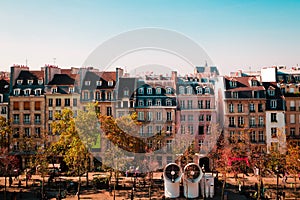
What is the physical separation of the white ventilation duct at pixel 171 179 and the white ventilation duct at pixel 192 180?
0.63m

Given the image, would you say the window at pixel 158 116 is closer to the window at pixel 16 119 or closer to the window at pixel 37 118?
the window at pixel 37 118

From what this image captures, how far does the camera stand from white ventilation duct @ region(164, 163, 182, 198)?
105 feet

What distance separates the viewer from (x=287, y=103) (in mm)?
45781

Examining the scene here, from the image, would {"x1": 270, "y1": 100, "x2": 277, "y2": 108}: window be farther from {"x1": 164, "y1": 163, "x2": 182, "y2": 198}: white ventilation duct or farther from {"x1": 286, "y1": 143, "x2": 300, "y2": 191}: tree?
{"x1": 164, "y1": 163, "x2": 182, "y2": 198}: white ventilation duct

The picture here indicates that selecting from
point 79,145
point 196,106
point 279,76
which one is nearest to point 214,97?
point 196,106

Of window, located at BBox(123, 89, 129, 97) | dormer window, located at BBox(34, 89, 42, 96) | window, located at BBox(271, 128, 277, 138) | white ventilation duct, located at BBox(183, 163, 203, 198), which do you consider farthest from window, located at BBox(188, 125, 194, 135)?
dormer window, located at BBox(34, 89, 42, 96)

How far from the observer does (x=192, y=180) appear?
31719 mm

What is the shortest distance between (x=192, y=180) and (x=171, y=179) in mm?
1727

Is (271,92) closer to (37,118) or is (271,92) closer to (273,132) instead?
(273,132)

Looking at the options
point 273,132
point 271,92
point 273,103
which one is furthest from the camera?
point 271,92

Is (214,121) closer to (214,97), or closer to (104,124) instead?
(214,97)

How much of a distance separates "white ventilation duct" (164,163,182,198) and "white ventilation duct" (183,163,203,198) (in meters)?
0.63

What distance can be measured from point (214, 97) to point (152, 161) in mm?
12733

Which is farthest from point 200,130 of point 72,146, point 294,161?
point 72,146
